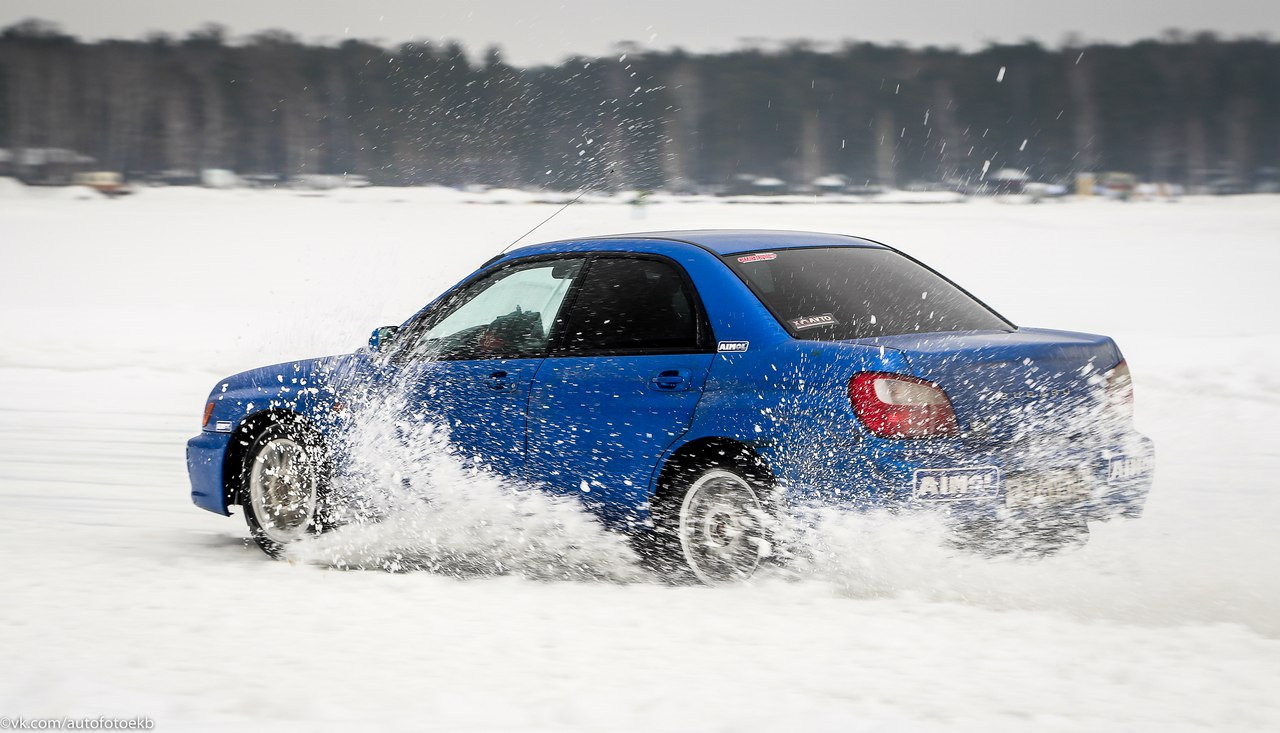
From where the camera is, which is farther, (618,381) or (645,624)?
(618,381)

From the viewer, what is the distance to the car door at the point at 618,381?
19.2 feet

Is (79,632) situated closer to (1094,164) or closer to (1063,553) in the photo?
(1063,553)

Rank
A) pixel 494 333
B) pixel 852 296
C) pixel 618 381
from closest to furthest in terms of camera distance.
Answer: pixel 852 296, pixel 618 381, pixel 494 333

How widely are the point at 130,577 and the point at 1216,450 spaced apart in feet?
22.1

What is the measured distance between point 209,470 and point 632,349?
8.27 feet

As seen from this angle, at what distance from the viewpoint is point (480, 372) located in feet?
A: 21.4

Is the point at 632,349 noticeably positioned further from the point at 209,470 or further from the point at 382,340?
the point at 209,470

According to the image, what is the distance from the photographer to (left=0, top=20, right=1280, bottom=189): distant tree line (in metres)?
92.9

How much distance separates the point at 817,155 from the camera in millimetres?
107125

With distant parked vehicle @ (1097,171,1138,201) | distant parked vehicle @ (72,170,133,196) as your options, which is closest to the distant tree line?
distant parked vehicle @ (72,170,133,196)

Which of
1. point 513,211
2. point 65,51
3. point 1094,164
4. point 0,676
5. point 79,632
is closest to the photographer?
point 0,676

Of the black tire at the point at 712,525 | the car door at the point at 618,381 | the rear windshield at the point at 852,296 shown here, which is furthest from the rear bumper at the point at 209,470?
the rear windshield at the point at 852,296

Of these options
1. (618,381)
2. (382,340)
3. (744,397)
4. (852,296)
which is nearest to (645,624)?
(744,397)

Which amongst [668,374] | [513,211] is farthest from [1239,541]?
[513,211]
